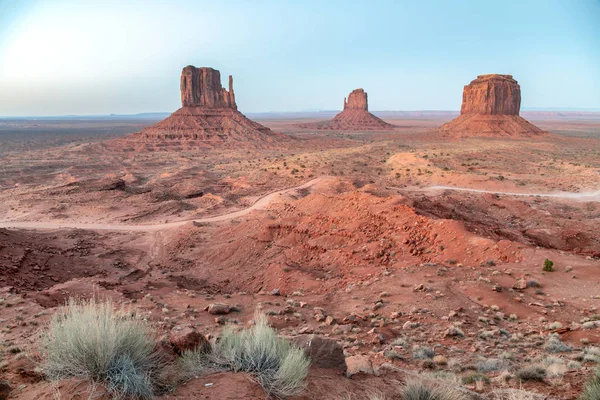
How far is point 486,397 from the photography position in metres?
5.14

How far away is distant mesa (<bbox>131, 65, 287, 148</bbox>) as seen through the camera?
76188mm

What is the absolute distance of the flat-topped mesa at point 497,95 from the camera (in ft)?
272

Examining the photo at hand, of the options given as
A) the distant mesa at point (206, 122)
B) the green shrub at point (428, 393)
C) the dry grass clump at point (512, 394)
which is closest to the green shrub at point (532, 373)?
the dry grass clump at point (512, 394)

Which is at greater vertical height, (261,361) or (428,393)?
(261,361)

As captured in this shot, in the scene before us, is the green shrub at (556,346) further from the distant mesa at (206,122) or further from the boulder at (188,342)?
the distant mesa at (206,122)

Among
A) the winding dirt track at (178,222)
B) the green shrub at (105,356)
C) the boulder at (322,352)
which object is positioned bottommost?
the winding dirt track at (178,222)

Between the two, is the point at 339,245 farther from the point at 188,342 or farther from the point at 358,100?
the point at 358,100

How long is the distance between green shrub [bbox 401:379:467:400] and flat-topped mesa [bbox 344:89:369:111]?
143945 millimetres

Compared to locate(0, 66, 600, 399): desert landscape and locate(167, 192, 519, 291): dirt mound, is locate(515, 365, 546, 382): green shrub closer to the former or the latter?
locate(0, 66, 600, 399): desert landscape

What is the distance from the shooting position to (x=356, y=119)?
5438 inches

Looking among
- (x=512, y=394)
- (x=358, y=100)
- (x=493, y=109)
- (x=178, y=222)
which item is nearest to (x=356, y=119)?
(x=358, y=100)

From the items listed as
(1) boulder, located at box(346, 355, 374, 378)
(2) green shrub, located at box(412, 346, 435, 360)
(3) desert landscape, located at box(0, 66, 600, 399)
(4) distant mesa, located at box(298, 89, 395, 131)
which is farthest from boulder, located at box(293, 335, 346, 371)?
(4) distant mesa, located at box(298, 89, 395, 131)

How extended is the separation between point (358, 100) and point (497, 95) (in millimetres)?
65264

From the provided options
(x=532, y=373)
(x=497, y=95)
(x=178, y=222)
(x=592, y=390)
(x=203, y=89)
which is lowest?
(x=178, y=222)
